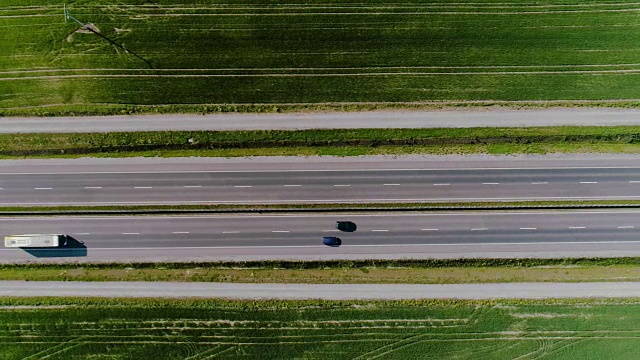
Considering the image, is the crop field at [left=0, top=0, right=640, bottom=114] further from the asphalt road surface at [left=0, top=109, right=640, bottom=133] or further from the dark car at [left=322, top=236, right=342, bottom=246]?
the dark car at [left=322, top=236, right=342, bottom=246]

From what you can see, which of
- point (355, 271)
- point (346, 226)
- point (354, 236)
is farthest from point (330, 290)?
point (346, 226)

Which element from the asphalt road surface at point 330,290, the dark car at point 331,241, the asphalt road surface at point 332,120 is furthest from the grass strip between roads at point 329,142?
the asphalt road surface at point 330,290

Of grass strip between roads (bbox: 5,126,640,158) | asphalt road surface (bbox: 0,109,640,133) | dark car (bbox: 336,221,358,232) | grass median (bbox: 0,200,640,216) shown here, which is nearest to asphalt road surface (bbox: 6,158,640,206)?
grass median (bbox: 0,200,640,216)

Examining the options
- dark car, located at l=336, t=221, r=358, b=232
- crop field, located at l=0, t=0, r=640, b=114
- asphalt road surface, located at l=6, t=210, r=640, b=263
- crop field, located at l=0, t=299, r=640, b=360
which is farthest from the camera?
crop field, located at l=0, t=0, r=640, b=114

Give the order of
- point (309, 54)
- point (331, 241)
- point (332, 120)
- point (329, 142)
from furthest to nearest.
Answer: point (309, 54)
point (332, 120)
point (329, 142)
point (331, 241)

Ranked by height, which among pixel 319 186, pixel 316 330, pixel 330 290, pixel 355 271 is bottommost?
pixel 316 330

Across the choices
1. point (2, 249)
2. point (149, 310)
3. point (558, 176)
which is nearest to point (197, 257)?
point (149, 310)

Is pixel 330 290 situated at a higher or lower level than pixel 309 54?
lower

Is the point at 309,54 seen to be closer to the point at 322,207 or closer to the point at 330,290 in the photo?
the point at 322,207
